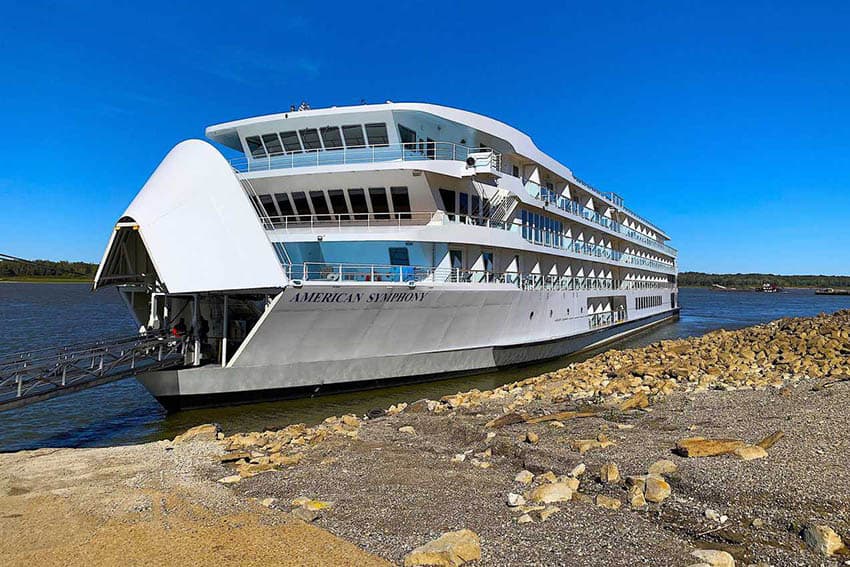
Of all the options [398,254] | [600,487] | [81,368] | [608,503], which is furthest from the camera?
[398,254]

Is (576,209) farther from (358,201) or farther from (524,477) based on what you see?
(524,477)

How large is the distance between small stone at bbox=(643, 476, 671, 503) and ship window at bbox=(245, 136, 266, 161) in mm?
16582

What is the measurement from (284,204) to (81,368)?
781 cm

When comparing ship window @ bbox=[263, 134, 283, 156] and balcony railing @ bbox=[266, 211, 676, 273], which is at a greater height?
ship window @ bbox=[263, 134, 283, 156]

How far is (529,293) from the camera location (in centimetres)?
2069

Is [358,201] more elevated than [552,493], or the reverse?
[358,201]

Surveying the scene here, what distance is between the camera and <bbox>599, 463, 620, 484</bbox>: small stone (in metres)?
7.23

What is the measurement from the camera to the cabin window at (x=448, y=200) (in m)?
18.4

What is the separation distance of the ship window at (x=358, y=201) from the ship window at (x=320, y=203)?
85cm

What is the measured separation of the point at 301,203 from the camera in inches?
729

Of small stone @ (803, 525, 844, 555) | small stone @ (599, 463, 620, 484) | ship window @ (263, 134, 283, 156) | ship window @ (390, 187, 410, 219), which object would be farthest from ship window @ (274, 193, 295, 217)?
small stone @ (803, 525, 844, 555)

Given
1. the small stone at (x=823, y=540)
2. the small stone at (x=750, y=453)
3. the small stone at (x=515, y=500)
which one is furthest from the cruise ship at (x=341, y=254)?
the small stone at (x=823, y=540)

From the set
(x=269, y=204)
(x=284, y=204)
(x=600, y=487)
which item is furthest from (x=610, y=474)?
(x=269, y=204)

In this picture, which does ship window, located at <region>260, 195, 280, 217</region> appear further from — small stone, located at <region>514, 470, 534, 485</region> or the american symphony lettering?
small stone, located at <region>514, 470, 534, 485</region>
